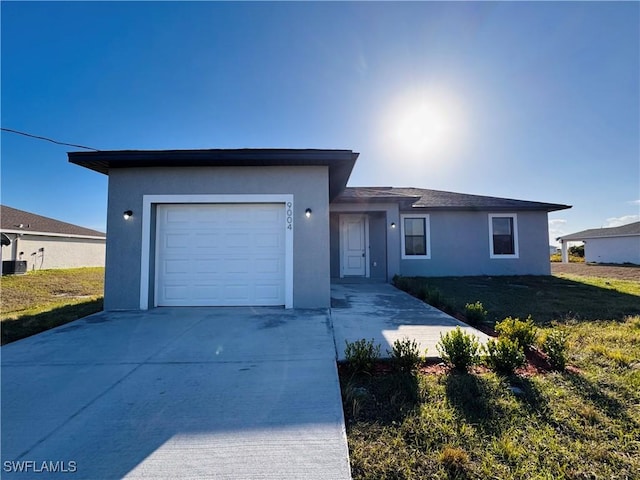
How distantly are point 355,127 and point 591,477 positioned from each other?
10030mm

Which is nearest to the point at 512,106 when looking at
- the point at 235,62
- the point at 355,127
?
the point at 355,127

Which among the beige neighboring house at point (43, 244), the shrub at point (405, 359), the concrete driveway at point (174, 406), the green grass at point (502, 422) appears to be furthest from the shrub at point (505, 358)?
the beige neighboring house at point (43, 244)

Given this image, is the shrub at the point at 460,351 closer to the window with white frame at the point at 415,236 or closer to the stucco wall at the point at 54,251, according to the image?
the window with white frame at the point at 415,236

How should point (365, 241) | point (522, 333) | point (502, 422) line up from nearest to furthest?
point (502, 422), point (522, 333), point (365, 241)

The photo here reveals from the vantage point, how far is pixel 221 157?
595 centimetres

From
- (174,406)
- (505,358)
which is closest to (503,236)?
(505,358)

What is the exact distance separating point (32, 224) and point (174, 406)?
71.5ft

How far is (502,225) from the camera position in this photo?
11742 mm

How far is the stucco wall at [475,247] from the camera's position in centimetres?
1152

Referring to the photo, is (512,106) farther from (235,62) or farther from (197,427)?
(197,427)

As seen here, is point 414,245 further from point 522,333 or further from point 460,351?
point 460,351

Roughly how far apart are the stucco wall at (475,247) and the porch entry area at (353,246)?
4.72 ft

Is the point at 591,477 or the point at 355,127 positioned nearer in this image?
the point at 591,477

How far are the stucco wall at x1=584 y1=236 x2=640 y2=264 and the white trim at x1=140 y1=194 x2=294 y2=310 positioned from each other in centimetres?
2900
